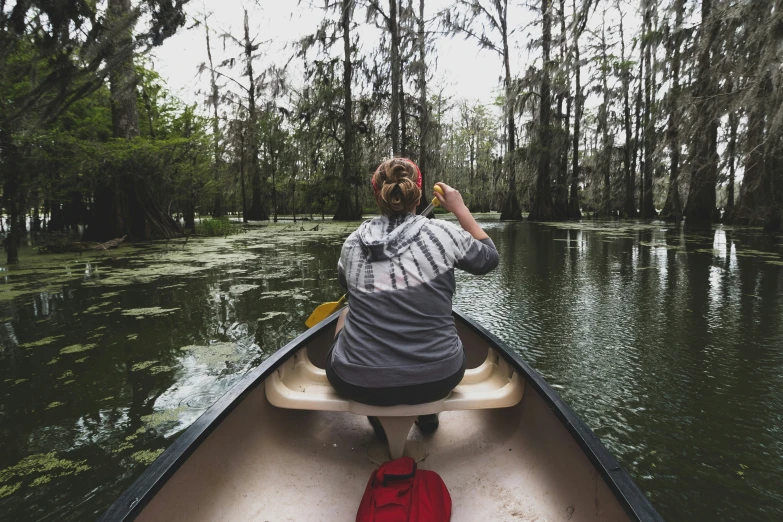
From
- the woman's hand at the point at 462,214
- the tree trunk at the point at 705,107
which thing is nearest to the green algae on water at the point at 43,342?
the woman's hand at the point at 462,214

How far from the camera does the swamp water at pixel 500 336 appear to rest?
1604mm

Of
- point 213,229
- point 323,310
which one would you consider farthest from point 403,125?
point 323,310

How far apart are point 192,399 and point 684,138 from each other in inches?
325

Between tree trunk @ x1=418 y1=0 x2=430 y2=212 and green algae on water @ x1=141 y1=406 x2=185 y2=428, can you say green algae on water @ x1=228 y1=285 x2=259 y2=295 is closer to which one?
green algae on water @ x1=141 y1=406 x2=185 y2=428

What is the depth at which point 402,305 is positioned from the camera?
1303mm

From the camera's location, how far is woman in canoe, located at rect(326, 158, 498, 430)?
1299mm

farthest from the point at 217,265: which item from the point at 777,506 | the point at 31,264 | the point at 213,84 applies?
the point at 213,84

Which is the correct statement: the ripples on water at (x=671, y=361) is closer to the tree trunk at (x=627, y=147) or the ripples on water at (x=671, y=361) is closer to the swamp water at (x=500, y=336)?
the swamp water at (x=500, y=336)

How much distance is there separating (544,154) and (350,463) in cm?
1847

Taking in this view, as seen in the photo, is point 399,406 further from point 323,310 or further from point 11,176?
point 11,176

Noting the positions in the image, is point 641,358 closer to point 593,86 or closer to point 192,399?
point 192,399

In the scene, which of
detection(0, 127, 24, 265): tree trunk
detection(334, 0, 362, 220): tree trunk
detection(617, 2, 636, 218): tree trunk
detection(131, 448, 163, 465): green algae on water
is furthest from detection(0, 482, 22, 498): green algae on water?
detection(617, 2, 636, 218): tree trunk

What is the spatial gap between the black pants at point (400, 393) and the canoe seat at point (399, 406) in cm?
2

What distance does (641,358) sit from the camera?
268 cm
